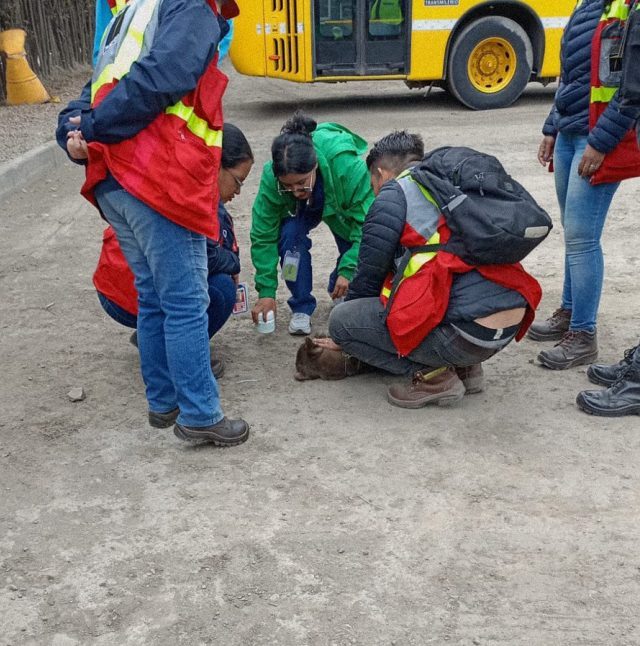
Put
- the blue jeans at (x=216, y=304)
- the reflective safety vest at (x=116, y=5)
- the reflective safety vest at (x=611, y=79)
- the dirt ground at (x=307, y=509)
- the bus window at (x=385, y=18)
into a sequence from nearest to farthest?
1. the dirt ground at (x=307, y=509)
2. the reflective safety vest at (x=116, y=5)
3. the reflective safety vest at (x=611, y=79)
4. the blue jeans at (x=216, y=304)
5. the bus window at (x=385, y=18)

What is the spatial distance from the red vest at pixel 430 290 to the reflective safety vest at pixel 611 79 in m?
0.57

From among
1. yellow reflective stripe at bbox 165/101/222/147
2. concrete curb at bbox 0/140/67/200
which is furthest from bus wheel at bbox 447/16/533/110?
yellow reflective stripe at bbox 165/101/222/147

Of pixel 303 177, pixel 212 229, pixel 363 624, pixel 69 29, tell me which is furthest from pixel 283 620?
pixel 69 29

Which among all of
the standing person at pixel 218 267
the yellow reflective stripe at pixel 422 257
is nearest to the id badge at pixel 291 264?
the standing person at pixel 218 267

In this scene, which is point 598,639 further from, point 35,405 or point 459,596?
point 35,405

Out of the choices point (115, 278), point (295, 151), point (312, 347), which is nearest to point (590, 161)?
point (295, 151)

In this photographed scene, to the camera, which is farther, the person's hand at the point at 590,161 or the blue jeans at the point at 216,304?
the blue jeans at the point at 216,304

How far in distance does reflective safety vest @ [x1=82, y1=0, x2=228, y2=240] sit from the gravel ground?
5.03 m

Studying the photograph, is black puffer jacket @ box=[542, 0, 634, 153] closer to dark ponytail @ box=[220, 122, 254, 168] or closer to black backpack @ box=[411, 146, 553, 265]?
black backpack @ box=[411, 146, 553, 265]

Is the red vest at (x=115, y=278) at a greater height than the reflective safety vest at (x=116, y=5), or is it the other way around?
the reflective safety vest at (x=116, y=5)

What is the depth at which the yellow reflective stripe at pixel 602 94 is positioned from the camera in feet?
10.2

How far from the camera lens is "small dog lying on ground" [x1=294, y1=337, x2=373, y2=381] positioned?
11.3 ft

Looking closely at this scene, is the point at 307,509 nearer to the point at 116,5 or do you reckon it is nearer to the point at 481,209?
the point at 481,209

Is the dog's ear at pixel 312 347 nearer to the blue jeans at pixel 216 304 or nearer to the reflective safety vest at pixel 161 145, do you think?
the blue jeans at pixel 216 304
